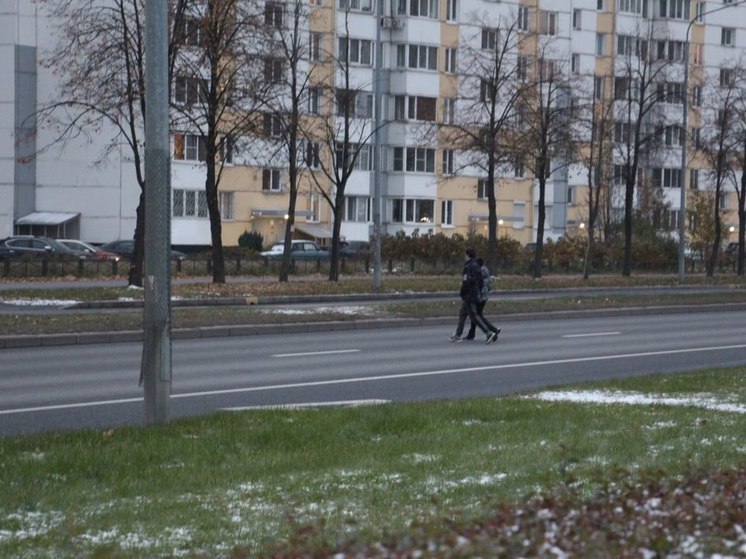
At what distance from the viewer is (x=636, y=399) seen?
1454 cm

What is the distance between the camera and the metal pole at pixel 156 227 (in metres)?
12.1

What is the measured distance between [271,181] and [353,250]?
7.70 meters

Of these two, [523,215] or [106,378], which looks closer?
[106,378]

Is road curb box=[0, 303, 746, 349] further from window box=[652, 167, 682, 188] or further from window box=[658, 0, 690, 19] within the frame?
window box=[658, 0, 690, 19]

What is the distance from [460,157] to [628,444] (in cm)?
6352

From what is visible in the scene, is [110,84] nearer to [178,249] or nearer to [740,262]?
[178,249]

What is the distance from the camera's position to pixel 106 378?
17781 millimetres


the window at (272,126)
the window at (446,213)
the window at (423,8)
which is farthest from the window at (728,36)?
the window at (272,126)

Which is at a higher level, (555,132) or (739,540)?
(555,132)

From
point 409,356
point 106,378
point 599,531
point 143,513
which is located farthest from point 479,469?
point 409,356

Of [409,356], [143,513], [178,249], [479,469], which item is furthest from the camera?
[178,249]

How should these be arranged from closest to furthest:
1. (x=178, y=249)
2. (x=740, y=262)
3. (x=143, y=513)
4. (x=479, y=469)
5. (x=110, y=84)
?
(x=143, y=513), (x=479, y=469), (x=110, y=84), (x=740, y=262), (x=178, y=249)

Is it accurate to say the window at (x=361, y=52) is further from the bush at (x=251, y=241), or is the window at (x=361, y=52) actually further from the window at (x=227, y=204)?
the bush at (x=251, y=241)

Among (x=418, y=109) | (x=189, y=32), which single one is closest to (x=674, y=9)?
(x=418, y=109)
